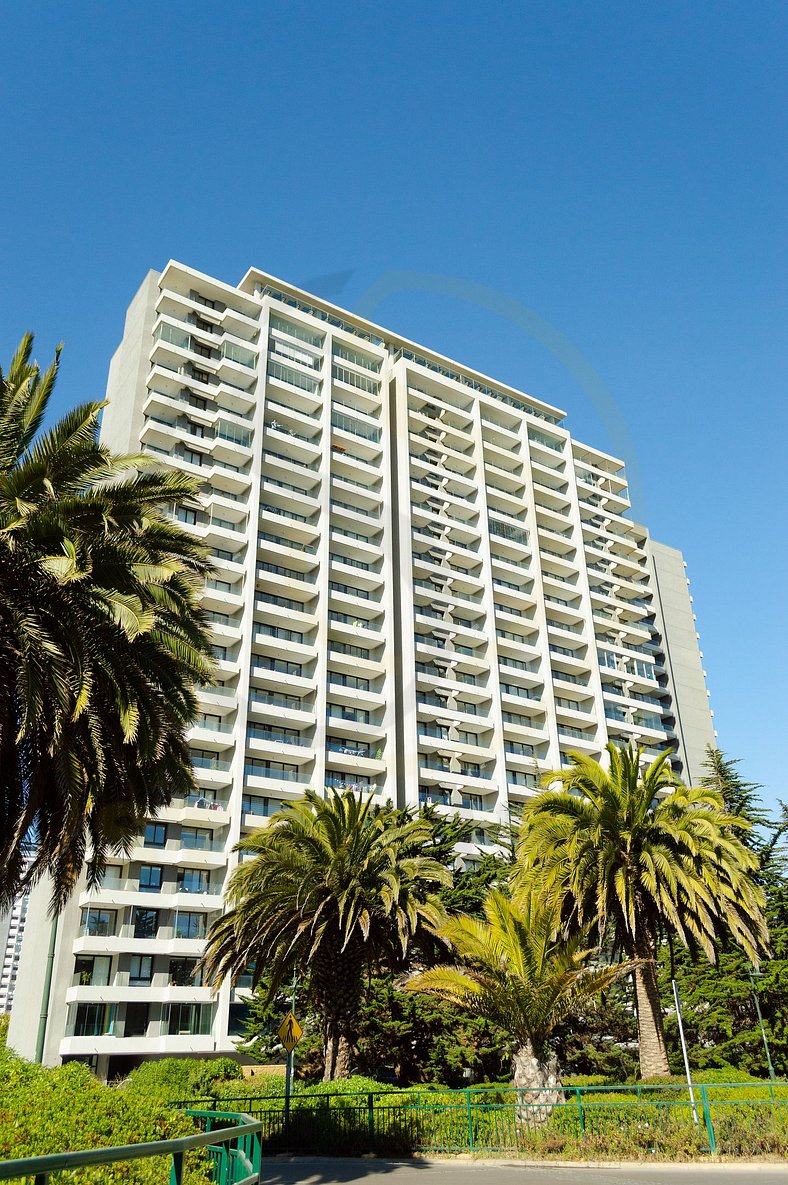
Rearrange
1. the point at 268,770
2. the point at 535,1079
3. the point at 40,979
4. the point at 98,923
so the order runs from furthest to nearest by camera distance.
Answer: the point at 268,770 → the point at 40,979 → the point at 98,923 → the point at 535,1079

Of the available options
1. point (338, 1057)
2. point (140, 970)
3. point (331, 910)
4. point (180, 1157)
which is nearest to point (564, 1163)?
point (338, 1057)

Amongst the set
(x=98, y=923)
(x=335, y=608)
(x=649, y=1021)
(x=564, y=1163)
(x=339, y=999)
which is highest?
(x=335, y=608)

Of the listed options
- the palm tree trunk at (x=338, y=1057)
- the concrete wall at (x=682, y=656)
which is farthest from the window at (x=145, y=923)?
the concrete wall at (x=682, y=656)

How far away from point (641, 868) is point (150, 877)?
3274 centimetres

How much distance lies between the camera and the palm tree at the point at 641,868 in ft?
83.6

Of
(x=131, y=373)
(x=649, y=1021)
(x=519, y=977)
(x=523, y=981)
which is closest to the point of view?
(x=523, y=981)

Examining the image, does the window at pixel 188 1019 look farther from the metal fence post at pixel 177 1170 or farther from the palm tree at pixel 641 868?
the metal fence post at pixel 177 1170

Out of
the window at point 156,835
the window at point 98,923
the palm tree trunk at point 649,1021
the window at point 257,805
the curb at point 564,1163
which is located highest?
the window at point 257,805

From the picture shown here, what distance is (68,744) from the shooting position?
663 inches

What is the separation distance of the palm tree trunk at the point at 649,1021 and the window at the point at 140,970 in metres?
30.6

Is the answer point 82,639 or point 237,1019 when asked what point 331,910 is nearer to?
point 82,639

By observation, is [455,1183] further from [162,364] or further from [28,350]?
[162,364]

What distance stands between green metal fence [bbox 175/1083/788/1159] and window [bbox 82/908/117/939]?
95.2 ft

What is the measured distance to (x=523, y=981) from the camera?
70.8 ft
